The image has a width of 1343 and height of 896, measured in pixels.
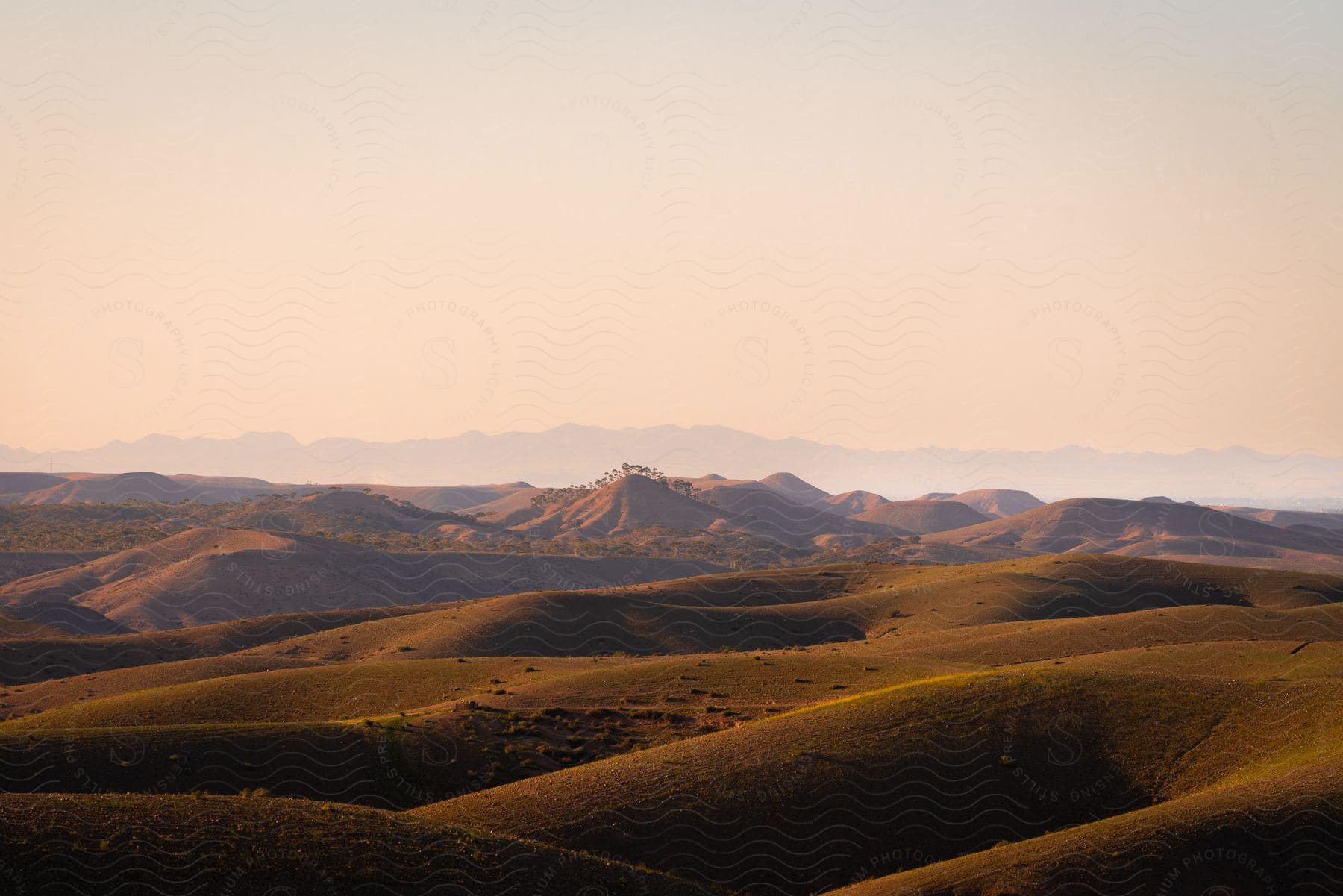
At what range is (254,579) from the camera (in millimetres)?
150000

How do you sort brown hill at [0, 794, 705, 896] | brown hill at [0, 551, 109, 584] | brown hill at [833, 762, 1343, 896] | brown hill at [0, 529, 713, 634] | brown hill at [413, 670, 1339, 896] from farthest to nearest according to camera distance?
brown hill at [0, 551, 109, 584], brown hill at [0, 529, 713, 634], brown hill at [413, 670, 1339, 896], brown hill at [833, 762, 1343, 896], brown hill at [0, 794, 705, 896]

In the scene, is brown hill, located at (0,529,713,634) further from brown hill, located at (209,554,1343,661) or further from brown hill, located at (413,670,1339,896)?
brown hill, located at (413,670,1339,896)

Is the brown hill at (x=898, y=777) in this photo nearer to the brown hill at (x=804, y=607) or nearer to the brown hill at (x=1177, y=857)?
the brown hill at (x=1177, y=857)

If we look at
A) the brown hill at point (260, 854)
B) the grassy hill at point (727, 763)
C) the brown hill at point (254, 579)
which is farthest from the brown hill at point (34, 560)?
the brown hill at point (260, 854)

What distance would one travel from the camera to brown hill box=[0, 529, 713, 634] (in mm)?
134500

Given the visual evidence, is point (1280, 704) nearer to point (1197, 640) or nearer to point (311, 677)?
point (1197, 640)

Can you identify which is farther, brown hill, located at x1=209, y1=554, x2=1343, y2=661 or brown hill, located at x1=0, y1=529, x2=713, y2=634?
brown hill, located at x1=0, y1=529, x2=713, y2=634

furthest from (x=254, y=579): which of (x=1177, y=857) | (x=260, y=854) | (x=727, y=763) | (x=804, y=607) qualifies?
(x=1177, y=857)

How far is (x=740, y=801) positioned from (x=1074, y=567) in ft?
297

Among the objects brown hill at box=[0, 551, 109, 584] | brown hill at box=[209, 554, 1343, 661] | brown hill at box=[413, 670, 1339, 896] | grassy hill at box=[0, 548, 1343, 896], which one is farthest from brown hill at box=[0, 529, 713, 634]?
brown hill at box=[413, 670, 1339, 896]

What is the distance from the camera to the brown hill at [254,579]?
134 meters

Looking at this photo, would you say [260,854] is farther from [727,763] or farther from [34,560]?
[34,560]

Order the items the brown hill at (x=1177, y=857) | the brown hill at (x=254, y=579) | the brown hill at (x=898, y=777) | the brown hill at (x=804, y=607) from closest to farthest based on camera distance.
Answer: the brown hill at (x=1177, y=857), the brown hill at (x=898, y=777), the brown hill at (x=804, y=607), the brown hill at (x=254, y=579)

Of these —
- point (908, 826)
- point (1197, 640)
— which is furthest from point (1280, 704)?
point (1197, 640)
